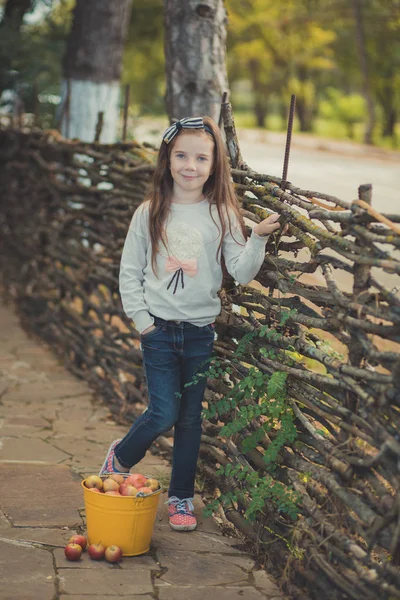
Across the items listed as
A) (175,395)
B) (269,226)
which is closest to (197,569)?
(175,395)

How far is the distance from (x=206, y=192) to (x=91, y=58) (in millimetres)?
5276

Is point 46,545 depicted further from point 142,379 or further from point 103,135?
point 103,135

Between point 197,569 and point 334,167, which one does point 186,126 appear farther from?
point 334,167

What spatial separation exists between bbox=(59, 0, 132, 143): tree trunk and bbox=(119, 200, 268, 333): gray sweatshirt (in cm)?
501

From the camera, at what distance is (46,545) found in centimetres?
336

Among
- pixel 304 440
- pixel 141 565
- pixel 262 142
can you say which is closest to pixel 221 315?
pixel 304 440

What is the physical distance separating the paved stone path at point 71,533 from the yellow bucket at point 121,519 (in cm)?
8

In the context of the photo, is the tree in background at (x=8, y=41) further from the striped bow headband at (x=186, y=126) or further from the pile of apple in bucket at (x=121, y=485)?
the pile of apple in bucket at (x=121, y=485)

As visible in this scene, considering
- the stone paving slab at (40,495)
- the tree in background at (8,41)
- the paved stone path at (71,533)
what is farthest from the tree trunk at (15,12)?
the stone paving slab at (40,495)

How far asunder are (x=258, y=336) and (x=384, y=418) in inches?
35.7

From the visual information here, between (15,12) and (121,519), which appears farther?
(15,12)

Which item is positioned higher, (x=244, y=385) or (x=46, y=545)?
(x=244, y=385)

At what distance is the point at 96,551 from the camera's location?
3221 millimetres

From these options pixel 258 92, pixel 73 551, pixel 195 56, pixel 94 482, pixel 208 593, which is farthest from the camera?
pixel 258 92
